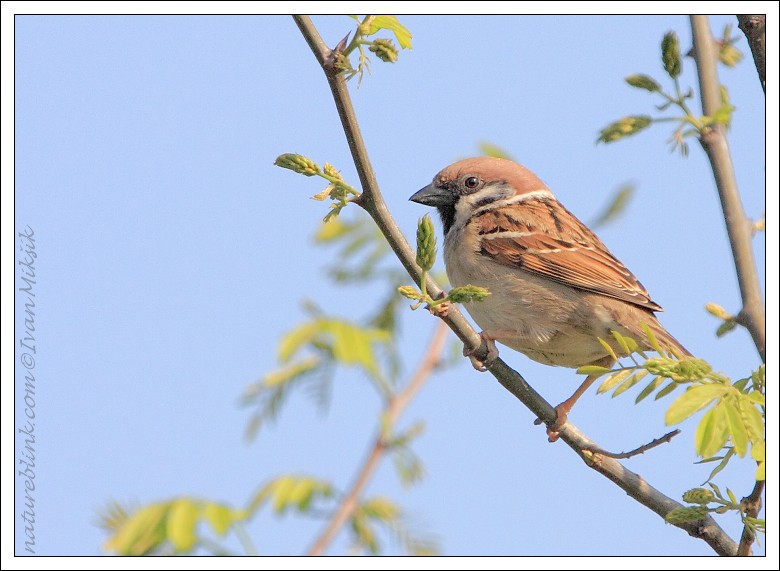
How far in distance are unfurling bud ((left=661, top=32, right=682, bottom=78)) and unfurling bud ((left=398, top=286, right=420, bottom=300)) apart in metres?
1.00

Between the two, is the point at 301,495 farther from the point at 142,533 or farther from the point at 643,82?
the point at 643,82

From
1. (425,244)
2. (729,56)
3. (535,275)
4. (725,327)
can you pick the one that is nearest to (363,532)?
(535,275)

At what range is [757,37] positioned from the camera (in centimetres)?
273

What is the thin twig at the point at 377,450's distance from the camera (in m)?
3.38

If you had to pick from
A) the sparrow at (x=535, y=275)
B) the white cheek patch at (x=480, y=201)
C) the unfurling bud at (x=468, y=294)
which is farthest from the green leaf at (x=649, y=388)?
the white cheek patch at (x=480, y=201)

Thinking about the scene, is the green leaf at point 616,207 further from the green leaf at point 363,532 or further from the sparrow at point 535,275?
the green leaf at point 363,532

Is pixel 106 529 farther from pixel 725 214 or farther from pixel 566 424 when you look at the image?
pixel 725 214

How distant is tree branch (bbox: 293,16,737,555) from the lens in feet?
7.43

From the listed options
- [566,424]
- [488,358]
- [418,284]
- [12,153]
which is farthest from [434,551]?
[12,153]

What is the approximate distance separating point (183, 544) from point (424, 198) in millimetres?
2458

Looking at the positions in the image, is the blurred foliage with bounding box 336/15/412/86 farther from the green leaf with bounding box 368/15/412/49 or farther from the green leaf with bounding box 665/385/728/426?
the green leaf with bounding box 665/385/728/426

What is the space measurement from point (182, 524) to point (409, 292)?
131 centimetres

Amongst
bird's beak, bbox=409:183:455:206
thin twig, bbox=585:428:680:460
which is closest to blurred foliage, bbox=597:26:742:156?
thin twig, bbox=585:428:680:460

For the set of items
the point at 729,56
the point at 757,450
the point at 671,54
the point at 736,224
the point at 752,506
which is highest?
the point at 729,56
